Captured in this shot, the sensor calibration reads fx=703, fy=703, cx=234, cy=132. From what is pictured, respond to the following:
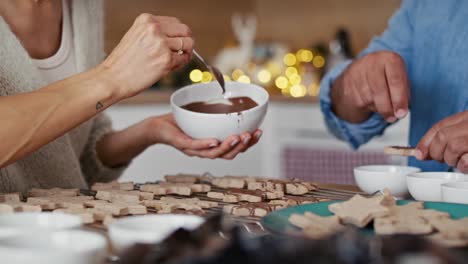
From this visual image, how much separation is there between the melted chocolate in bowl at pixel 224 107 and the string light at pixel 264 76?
2731 mm

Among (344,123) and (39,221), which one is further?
(344,123)

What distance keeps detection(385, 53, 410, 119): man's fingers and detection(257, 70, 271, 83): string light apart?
102 inches

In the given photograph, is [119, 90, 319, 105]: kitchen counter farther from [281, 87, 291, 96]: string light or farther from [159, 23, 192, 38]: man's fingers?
[159, 23, 192, 38]: man's fingers

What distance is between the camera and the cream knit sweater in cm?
143

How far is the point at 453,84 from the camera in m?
1.94

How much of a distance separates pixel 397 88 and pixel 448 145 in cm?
28

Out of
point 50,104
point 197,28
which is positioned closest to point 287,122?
point 197,28

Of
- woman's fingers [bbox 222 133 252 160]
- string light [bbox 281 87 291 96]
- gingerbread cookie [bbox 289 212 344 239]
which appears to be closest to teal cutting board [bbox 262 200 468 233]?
gingerbread cookie [bbox 289 212 344 239]

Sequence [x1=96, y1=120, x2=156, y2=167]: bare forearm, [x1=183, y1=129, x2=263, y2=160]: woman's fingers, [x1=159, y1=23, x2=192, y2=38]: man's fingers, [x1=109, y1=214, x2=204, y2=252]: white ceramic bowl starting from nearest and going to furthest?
[x1=109, y1=214, x2=204, y2=252]: white ceramic bowl, [x1=159, y1=23, x2=192, y2=38]: man's fingers, [x1=183, y1=129, x2=263, y2=160]: woman's fingers, [x1=96, y1=120, x2=156, y2=167]: bare forearm

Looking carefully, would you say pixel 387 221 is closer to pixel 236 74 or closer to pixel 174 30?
pixel 174 30

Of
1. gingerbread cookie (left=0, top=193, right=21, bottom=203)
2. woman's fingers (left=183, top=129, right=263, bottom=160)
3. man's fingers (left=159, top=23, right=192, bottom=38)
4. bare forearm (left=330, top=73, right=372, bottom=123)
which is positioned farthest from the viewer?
bare forearm (left=330, top=73, right=372, bottom=123)

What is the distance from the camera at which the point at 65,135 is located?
1618 mm

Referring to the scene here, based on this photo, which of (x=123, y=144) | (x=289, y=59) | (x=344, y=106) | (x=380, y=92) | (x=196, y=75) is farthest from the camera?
(x=289, y=59)

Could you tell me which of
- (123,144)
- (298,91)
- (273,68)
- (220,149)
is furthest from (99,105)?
(273,68)
